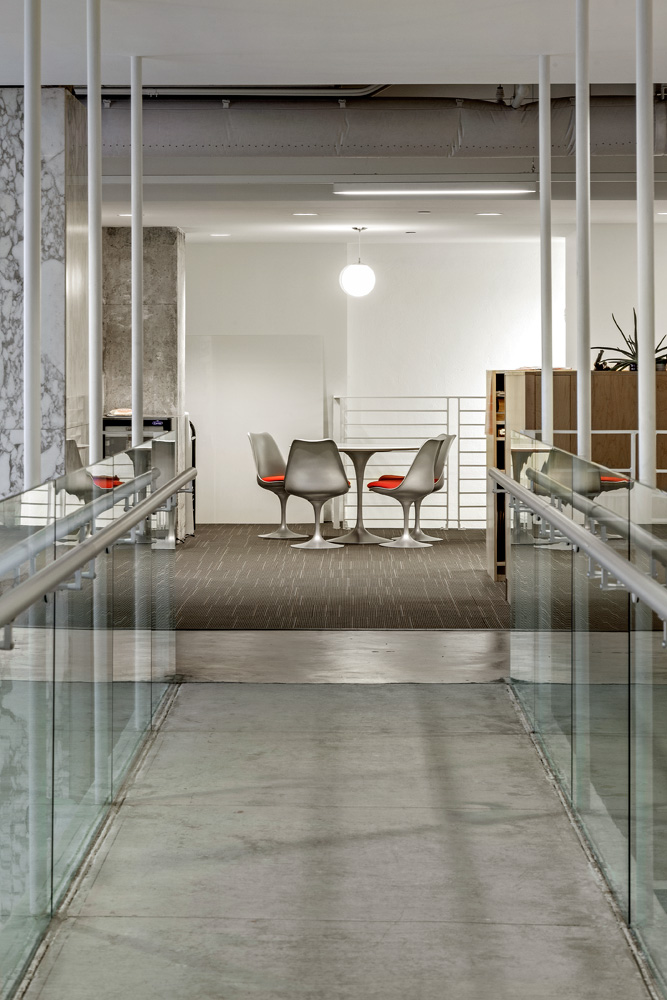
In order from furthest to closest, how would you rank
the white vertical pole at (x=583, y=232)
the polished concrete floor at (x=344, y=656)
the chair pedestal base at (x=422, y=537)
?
the chair pedestal base at (x=422, y=537) → the polished concrete floor at (x=344, y=656) → the white vertical pole at (x=583, y=232)

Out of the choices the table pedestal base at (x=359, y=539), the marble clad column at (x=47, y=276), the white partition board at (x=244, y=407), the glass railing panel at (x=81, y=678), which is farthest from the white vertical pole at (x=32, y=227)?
the white partition board at (x=244, y=407)

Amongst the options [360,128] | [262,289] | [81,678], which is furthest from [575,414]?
[81,678]

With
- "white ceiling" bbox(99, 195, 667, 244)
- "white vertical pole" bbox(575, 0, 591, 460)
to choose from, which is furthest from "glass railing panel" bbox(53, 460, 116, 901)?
"white ceiling" bbox(99, 195, 667, 244)

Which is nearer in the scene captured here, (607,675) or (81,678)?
(607,675)

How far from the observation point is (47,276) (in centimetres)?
620

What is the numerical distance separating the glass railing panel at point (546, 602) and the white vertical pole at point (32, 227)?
1832 millimetres

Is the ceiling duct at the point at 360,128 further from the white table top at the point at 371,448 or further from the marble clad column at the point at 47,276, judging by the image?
the white table top at the point at 371,448

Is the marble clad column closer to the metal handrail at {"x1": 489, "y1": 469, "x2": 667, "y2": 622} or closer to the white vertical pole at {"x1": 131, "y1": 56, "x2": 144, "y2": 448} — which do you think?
the white vertical pole at {"x1": 131, "y1": 56, "x2": 144, "y2": 448}

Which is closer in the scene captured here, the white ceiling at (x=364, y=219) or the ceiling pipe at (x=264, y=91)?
the ceiling pipe at (x=264, y=91)

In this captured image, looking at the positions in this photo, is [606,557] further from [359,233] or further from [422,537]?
[359,233]

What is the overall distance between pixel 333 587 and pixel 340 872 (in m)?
4.83

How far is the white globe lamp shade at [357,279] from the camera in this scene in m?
11.0

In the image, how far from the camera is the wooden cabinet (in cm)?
759

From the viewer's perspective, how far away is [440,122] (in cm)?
812
